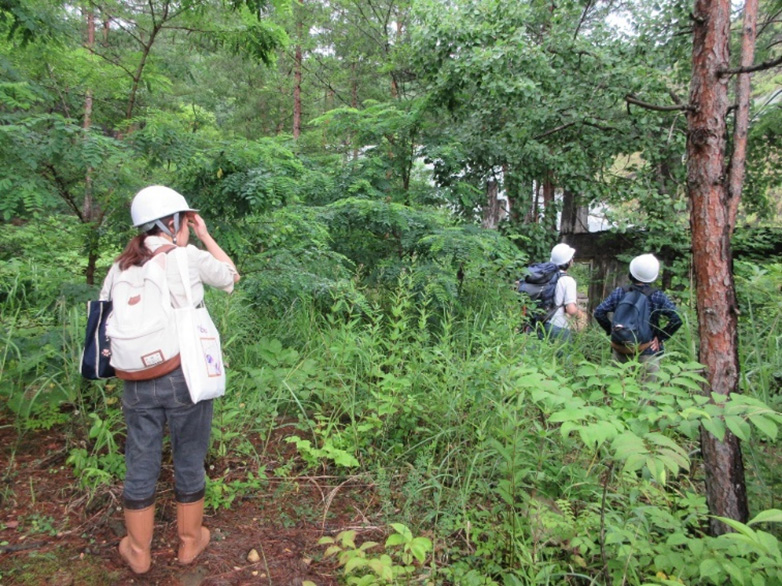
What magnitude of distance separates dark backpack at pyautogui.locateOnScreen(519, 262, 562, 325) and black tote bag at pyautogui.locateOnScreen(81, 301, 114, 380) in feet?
12.9

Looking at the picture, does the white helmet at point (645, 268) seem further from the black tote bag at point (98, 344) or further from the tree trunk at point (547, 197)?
the tree trunk at point (547, 197)

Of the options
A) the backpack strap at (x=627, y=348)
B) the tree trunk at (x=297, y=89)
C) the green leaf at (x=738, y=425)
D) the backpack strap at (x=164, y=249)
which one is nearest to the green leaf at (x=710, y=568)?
the green leaf at (x=738, y=425)

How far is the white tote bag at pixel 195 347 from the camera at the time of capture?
2.10 meters

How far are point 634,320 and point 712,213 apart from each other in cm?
193

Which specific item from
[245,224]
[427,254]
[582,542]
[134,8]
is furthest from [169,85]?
[582,542]

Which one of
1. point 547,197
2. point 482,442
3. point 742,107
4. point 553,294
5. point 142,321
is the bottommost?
point 482,442

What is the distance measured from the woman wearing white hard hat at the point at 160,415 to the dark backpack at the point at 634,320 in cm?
339

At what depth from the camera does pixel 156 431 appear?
2.19 m

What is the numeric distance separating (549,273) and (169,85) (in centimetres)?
417

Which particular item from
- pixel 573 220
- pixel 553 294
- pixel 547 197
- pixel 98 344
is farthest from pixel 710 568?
pixel 573 220

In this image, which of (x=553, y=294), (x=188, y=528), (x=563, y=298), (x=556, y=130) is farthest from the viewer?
(x=556, y=130)

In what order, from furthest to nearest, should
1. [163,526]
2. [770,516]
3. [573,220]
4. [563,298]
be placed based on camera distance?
[573,220]
[563,298]
[163,526]
[770,516]

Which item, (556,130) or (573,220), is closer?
(556,130)

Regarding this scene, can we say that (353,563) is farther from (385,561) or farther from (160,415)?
(160,415)
